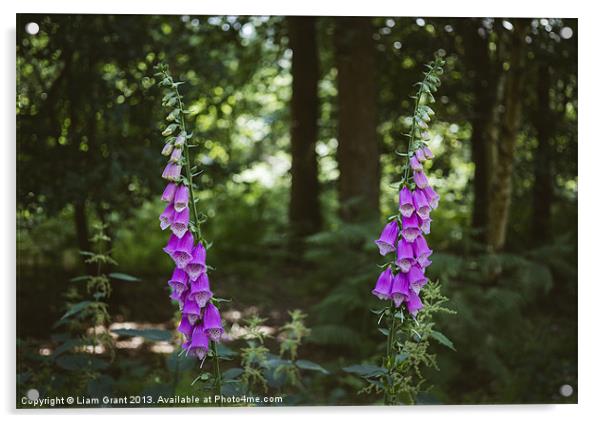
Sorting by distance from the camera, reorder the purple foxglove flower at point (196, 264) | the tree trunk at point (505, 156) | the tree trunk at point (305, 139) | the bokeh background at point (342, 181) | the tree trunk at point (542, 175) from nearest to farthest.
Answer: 1. the purple foxglove flower at point (196, 264)
2. the bokeh background at point (342, 181)
3. the tree trunk at point (505, 156)
4. the tree trunk at point (542, 175)
5. the tree trunk at point (305, 139)

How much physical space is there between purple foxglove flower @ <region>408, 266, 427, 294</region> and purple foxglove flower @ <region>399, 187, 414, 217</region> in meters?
0.20

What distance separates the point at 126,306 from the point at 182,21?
80.4 inches

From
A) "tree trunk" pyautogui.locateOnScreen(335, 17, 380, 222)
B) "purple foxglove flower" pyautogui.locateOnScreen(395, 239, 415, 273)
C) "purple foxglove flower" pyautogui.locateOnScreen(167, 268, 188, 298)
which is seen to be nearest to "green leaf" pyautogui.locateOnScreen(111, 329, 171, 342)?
"purple foxglove flower" pyautogui.locateOnScreen(167, 268, 188, 298)

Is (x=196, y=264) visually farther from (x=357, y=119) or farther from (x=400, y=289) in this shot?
(x=357, y=119)

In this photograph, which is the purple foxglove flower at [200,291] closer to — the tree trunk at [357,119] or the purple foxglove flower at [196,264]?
the purple foxglove flower at [196,264]

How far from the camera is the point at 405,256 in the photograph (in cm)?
215

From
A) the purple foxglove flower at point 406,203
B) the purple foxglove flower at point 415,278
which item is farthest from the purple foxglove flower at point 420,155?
the purple foxglove flower at point 415,278

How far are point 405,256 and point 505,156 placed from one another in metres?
2.61

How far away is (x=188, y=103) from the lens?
4125 millimetres

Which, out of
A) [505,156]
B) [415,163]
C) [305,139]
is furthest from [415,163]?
[305,139]

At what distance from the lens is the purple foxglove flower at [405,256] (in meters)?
2.15

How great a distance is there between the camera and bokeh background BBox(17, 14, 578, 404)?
3703mm

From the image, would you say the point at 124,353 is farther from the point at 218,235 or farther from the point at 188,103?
the point at 218,235

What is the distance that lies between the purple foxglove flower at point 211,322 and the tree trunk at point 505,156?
2.81m
